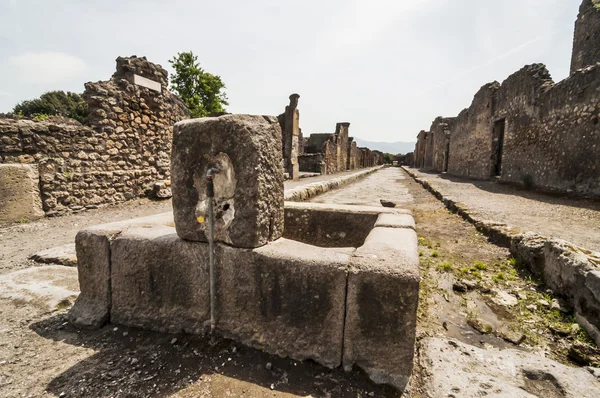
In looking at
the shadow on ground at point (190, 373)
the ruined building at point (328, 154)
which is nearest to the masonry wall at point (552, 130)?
the shadow on ground at point (190, 373)

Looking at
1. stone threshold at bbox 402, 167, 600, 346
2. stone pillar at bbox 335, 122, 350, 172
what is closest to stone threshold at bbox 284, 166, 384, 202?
stone threshold at bbox 402, 167, 600, 346

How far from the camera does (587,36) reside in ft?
45.6

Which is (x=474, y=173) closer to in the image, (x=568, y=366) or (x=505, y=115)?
(x=505, y=115)

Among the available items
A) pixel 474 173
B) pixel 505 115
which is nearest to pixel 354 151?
pixel 474 173

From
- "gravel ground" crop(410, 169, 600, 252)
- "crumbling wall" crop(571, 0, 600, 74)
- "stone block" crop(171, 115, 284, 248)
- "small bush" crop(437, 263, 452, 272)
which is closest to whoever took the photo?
"stone block" crop(171, 115, 284, 248)

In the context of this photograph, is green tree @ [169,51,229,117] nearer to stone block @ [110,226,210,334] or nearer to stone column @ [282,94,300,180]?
stone column @ [282,94,300,180]

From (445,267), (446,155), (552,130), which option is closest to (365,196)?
(445,267)

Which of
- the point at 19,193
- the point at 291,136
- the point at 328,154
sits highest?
the point at 291,136

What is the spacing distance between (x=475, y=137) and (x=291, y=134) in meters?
9.71

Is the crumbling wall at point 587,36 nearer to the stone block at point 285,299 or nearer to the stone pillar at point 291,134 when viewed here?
the stone pillar at point 291,134

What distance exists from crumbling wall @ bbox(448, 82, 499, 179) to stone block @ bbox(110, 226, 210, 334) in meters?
14.7

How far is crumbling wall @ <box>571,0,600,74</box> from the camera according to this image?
13312 millimetres

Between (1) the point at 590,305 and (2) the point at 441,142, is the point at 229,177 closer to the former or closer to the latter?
(1) the point at 590,305

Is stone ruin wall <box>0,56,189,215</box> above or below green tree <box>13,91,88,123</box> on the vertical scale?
below
